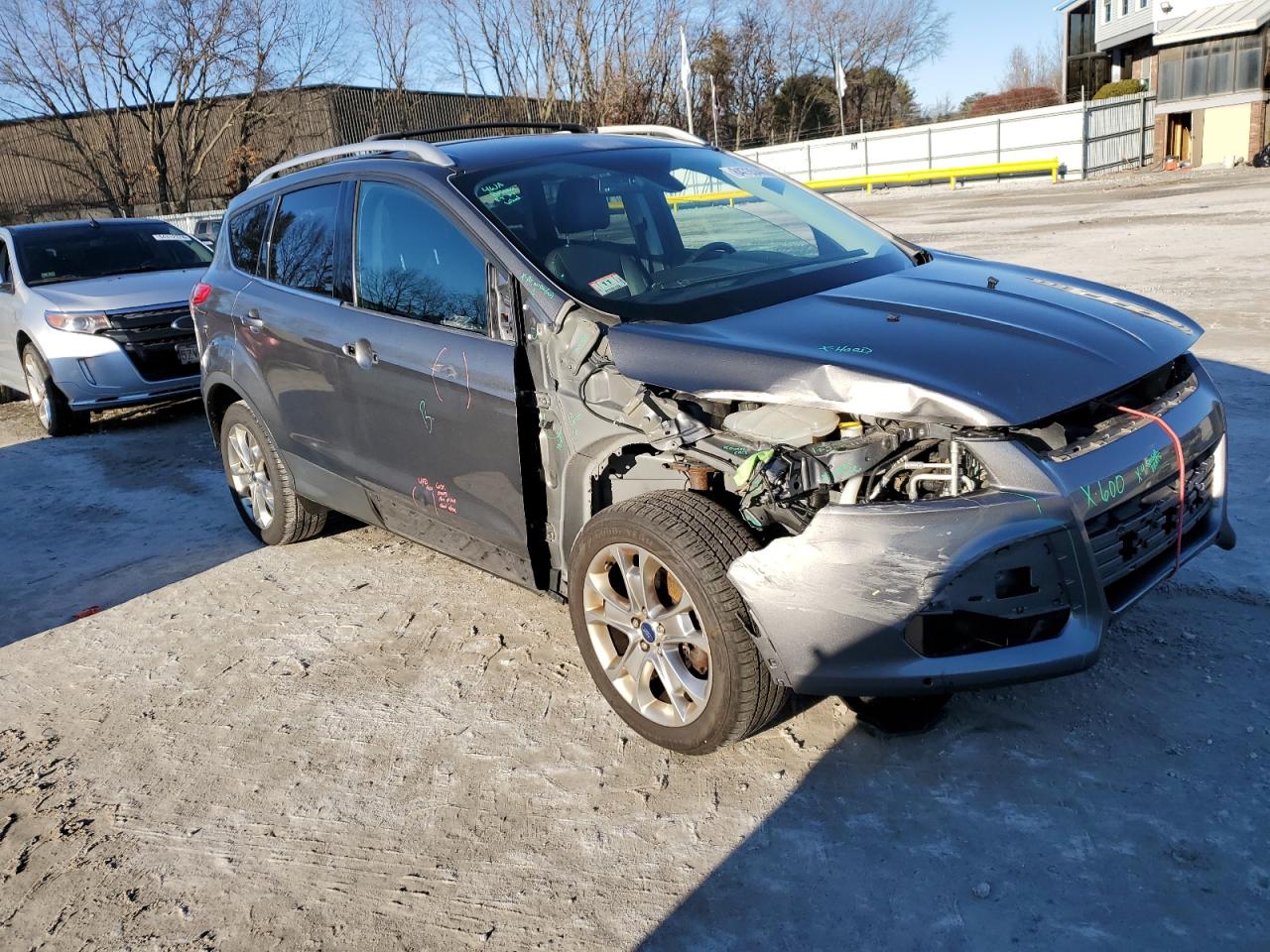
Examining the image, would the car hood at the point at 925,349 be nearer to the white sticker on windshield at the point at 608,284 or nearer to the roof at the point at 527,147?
the white sticker on windshield at the point at 608,284

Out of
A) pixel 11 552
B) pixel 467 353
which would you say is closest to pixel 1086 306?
pixel 467 353

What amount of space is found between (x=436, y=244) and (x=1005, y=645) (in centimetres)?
246

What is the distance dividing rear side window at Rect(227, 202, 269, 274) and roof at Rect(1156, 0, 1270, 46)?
34161 millimetres

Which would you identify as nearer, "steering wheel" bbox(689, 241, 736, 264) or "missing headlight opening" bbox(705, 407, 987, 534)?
"missing headlight opening" bbox(705, 407, 987, 534)

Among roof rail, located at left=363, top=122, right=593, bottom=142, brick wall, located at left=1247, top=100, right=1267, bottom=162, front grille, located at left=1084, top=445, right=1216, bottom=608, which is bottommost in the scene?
front grille, located at left=1084, top=445, right=1216, bottom=608

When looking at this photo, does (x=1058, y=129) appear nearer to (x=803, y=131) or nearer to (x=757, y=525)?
(x=803, y=131)

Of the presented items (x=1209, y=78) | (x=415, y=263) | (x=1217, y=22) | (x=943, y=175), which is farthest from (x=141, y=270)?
(x=1217, y=22)

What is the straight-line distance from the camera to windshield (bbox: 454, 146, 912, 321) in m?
3.56

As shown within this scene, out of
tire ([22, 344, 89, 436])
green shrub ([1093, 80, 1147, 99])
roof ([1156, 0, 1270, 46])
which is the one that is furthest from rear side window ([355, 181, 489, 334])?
green shrub ([1093, 80, 1147, 99])

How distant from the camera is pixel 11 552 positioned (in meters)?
5.83

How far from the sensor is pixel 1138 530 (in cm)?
292

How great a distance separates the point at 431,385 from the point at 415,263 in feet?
1.70

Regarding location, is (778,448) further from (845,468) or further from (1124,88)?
(1124,88)

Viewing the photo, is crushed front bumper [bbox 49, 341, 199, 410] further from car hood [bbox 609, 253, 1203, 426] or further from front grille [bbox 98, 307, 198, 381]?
car hood [bbox 609, 253, 1203, 426]
